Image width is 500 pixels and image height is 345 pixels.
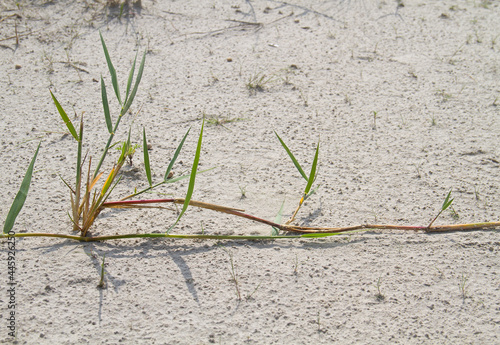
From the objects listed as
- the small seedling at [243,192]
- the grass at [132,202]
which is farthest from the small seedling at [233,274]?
the small seedling at [243,192]

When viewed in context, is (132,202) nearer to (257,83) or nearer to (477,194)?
(257,83)

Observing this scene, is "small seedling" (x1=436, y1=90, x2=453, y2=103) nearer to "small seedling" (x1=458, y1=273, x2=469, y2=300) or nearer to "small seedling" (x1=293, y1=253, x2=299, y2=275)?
"small seedling" (x1=458, y1=273, x2=469, y2=300)

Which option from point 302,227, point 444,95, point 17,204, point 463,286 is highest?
point 444,95

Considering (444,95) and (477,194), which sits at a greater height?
(444,95)

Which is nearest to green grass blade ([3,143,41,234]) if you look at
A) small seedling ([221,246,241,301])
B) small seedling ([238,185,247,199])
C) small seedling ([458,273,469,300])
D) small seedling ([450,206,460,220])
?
small seedling ([221,246,241,301])

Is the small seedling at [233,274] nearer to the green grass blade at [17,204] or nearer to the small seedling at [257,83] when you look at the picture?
the green grass blade at [17,204]

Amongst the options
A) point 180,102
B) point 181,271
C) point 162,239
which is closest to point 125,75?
point 180,102

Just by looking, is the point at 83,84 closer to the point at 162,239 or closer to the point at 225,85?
the point at 225,85

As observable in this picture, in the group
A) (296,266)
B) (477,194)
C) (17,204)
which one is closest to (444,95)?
(477,194)

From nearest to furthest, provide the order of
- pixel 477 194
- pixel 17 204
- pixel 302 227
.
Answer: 1. pixel 17 204
2. pixel 302 227
3. pixel 477 194
